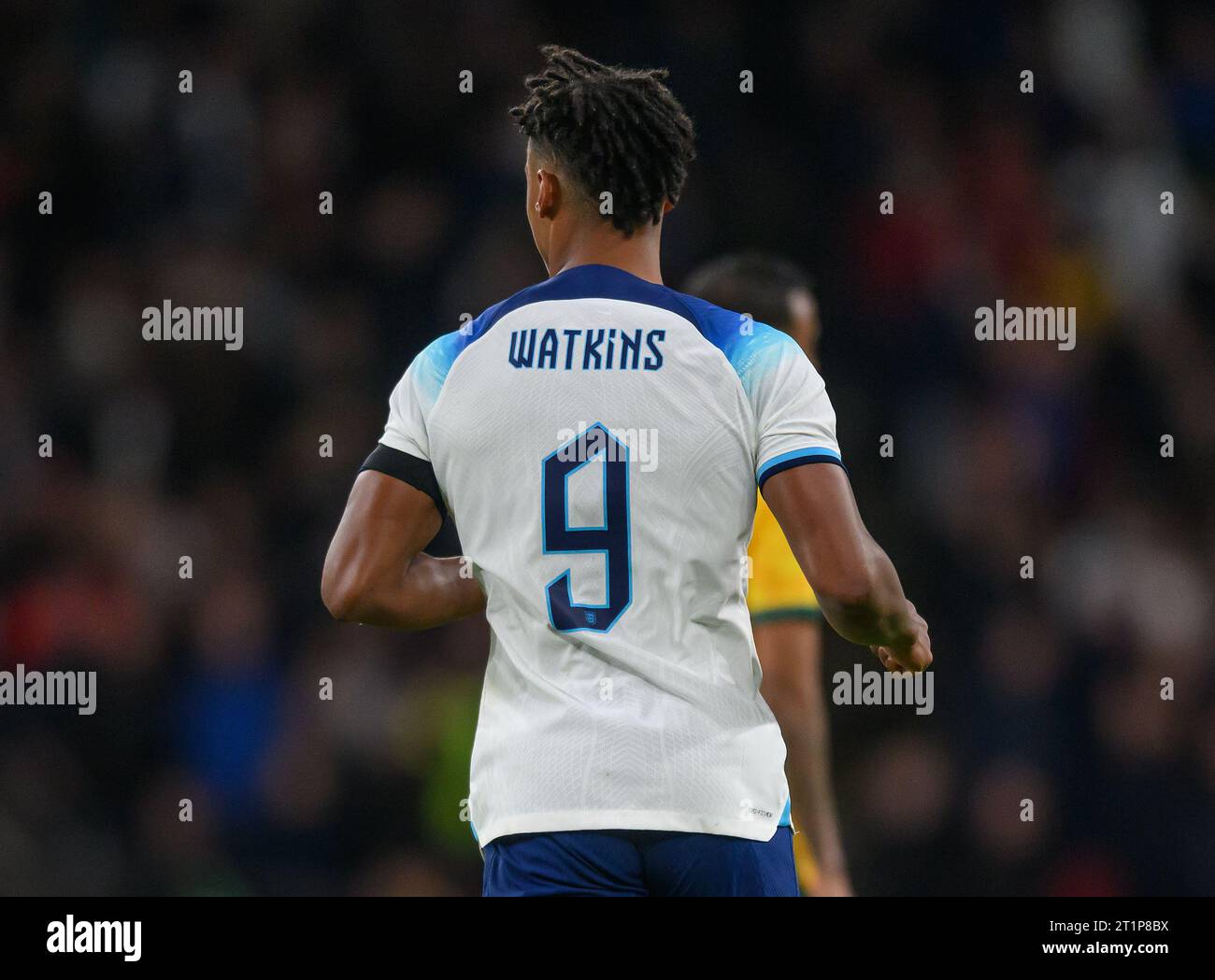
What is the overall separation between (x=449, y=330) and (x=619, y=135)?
13.1 ft

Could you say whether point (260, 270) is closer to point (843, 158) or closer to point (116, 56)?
point (116, 56)

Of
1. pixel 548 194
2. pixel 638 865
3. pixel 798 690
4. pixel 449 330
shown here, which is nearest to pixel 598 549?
pixel 638 865

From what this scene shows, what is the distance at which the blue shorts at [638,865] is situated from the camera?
6.48 ft

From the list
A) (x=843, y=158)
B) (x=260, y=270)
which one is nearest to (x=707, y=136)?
(x=843, y=158)

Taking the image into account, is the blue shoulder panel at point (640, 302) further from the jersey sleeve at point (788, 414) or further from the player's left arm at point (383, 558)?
the player's left arm at point (383, 558)

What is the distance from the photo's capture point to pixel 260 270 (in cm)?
620

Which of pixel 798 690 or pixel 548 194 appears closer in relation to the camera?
pixel 548 194

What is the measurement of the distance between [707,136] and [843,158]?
606 millimetres

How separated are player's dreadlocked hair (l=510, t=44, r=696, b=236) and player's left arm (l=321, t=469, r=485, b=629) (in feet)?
1.58

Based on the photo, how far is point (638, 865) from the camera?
199 centimetres

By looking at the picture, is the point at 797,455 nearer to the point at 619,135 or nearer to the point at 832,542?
the point at 832,542

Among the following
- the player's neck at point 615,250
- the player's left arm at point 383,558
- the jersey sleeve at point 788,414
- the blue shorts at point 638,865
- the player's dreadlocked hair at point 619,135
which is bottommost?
the blue shorts at point 638,865

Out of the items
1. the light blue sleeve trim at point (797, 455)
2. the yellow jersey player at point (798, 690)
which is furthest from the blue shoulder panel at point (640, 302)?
the yellow jersey player at point (798, 690)

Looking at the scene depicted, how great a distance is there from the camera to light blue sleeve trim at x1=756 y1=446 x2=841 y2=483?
202 centimetres
